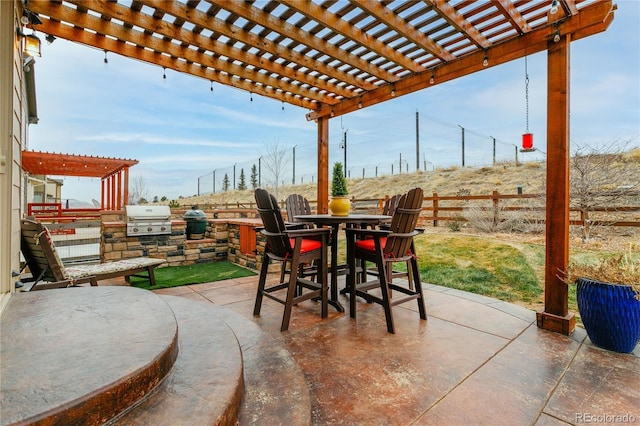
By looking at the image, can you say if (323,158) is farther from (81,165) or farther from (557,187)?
(81,165)

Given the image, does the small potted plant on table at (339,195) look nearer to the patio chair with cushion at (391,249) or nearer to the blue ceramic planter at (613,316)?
the patio chair with cushion at (391,249)

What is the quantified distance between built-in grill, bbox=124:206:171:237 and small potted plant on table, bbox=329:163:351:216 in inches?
113

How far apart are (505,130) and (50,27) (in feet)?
64.8

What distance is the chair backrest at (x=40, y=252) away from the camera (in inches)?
95.1

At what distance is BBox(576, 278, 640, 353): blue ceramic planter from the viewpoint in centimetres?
205

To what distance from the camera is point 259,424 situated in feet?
3.98

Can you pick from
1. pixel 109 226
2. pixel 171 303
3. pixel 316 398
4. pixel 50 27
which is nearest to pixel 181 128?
pixel 109 226

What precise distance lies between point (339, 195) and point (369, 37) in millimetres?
1541

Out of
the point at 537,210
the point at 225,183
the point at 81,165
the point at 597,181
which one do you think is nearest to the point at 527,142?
the point at 597,181

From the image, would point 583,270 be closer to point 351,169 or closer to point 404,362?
point 404,362

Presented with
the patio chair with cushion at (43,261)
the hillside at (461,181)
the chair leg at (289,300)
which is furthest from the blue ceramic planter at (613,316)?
the hillside at (461,181)

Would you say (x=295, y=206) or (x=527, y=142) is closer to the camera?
(x=527, y=142)

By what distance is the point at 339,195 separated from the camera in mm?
3102

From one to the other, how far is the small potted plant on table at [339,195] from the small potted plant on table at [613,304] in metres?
1.95
